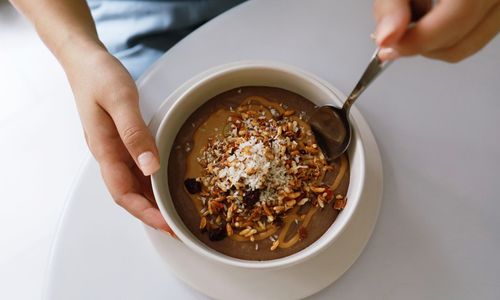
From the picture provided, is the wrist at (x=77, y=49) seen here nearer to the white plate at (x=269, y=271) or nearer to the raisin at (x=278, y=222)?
the white plate at (x=269, y=271)

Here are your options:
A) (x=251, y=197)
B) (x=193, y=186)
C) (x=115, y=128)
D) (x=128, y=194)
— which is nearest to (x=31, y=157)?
(x=115, y=128)

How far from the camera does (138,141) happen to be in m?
1.09

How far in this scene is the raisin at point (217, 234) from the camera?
3.75 ft

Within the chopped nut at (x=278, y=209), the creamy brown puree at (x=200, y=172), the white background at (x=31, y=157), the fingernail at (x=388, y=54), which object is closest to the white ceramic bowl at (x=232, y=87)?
the creamy brown puree at (x=200, y=172)

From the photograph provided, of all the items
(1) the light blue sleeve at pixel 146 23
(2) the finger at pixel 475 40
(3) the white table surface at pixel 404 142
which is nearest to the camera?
(2) the finger at pixel 475 40

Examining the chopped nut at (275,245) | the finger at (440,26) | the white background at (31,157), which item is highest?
the finger at (440,26)

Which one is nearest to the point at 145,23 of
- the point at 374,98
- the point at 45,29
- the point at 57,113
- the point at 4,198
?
the point at 45,29

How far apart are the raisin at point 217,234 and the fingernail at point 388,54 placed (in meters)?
0.59

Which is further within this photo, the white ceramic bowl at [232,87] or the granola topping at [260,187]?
the granola topping at [260,187]

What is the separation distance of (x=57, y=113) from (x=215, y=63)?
4.29 feet

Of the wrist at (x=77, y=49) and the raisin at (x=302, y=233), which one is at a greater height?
the wrist at (x=77, y=49)

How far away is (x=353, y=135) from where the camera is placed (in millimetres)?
1145

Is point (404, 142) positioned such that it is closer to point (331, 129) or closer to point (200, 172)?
point (331, 129)

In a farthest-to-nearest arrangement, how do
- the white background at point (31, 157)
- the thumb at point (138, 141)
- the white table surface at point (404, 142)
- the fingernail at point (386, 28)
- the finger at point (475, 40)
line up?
the white background at point (31, 157), the white table surface at point (404, 142), the thumb at point (138, 141), the finger at point (475, 40), the fingernail at point (386, 28)
